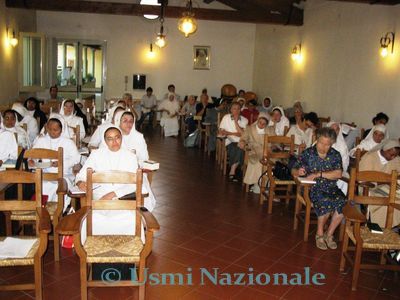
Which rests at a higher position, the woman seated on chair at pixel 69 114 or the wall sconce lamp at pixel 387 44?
the wall sconce lamp at pixel 387 44

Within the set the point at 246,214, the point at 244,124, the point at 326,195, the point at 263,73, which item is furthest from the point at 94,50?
the point at 326,195

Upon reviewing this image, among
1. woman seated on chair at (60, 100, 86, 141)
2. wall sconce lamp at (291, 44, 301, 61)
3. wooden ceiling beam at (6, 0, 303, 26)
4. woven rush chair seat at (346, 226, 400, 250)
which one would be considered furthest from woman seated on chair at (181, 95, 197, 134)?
woven rush chair seat at (346, 226, 400, 250)

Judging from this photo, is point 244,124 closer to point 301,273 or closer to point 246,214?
point 246,214

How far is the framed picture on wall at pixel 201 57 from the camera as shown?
52.1ft

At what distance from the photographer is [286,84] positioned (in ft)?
43.1

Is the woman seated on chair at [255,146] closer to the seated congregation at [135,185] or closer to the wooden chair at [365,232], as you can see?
the seated congregation at [135,185]

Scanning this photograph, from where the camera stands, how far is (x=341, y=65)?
9.98 m

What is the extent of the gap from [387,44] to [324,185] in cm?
470

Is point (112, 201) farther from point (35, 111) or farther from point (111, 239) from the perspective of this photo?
point (35, 111)

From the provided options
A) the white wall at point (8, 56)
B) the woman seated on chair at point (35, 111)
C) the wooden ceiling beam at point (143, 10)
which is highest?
the wooden ceiling beam at point (143, 10)

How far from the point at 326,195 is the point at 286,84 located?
876 centimetres

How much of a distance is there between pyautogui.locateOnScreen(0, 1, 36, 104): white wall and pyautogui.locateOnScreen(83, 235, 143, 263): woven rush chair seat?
8.28 m

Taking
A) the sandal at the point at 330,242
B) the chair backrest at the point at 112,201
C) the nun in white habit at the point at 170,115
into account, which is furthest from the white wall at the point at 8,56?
the sandal at the point at 330,242

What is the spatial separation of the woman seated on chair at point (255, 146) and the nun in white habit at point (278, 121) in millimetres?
655
